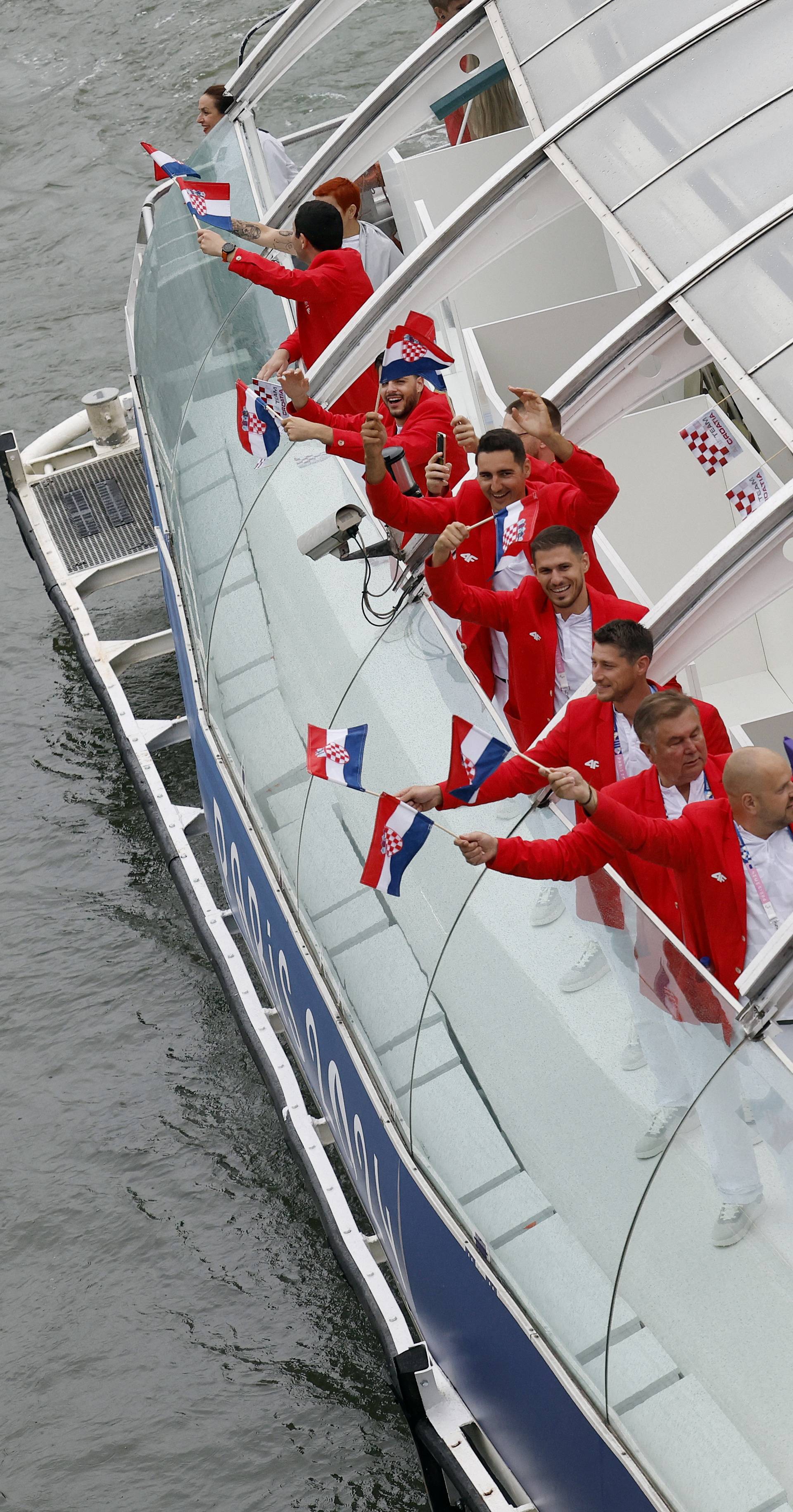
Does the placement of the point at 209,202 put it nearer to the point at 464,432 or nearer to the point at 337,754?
Answer: the point at 464,432

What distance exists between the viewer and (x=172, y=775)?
11781 mm

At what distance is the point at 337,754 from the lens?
5.91m

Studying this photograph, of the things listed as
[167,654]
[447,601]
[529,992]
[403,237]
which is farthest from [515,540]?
[167,654]

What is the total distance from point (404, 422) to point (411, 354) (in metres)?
0.31

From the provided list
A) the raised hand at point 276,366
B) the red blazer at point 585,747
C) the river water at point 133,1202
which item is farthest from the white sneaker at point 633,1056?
the raised hand at point 276,366

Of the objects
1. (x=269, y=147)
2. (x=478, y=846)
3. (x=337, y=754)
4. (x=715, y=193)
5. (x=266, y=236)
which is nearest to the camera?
(x=478, y=846)

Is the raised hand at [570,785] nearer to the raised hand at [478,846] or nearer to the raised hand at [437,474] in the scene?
the raised hand at [478,846]

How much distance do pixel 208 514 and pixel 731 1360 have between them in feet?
19.0

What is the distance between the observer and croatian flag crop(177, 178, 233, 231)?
924 centimetres

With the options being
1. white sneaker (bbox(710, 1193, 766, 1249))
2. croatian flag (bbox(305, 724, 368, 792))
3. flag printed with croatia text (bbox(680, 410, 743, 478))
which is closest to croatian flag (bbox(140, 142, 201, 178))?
flag printed with croatia text (bbox(680, 410, 743, 478))

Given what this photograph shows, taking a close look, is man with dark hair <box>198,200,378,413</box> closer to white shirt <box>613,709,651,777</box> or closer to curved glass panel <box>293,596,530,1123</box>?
curved glass panel <box>293,596,530,1123</box>

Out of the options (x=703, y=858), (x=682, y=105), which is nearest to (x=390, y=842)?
(x=703, y=858)

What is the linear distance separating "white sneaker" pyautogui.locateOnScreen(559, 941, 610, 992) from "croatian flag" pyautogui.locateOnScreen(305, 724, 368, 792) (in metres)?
1.00

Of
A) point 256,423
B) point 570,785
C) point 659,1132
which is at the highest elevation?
point 256,423
